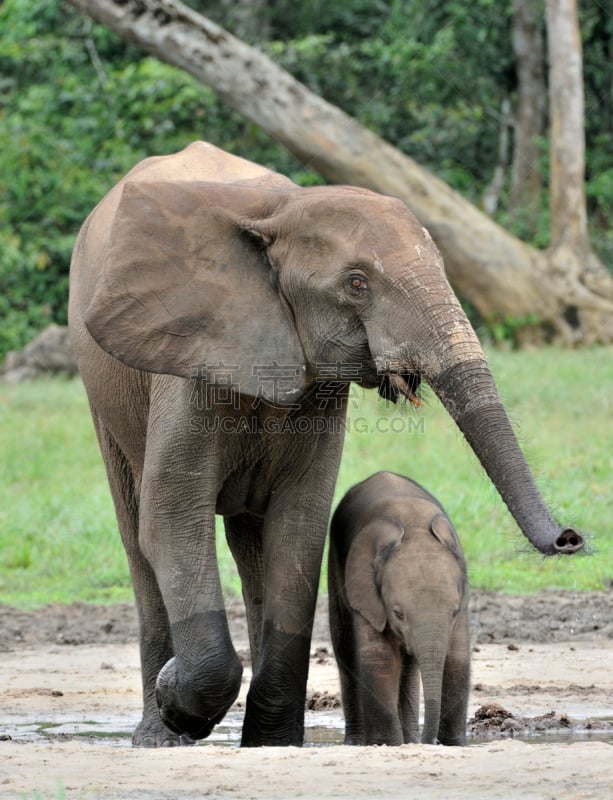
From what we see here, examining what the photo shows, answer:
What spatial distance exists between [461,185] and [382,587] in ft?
57.8

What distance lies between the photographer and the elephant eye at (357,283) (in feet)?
17.7

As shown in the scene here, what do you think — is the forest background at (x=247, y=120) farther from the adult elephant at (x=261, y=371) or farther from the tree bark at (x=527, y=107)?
the adult elephant at (x=261, y=371)

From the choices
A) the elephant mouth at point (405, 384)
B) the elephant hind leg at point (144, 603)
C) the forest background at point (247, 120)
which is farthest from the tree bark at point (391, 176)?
the elephant mouth at point (405, 384)

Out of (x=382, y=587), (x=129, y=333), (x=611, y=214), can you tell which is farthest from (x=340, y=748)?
(x=611, y=214)

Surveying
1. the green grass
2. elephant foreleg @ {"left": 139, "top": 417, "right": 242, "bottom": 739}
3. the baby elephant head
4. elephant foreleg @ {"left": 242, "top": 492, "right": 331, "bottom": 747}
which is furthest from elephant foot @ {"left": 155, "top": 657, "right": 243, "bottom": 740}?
the green grass

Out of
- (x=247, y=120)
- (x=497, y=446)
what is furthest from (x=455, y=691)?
(x=247, y=120)

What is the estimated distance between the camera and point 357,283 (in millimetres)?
5422

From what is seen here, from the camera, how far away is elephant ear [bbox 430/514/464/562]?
6234 mm

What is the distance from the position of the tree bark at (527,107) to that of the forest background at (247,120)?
8cm

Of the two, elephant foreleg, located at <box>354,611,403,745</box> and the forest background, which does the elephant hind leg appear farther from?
the forest background

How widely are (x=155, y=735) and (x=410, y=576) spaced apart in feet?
4.96

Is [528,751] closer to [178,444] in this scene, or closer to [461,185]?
[178,444]

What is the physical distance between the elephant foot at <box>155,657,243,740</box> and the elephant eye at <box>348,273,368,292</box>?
1.64m

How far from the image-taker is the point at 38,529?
11.9 metres
